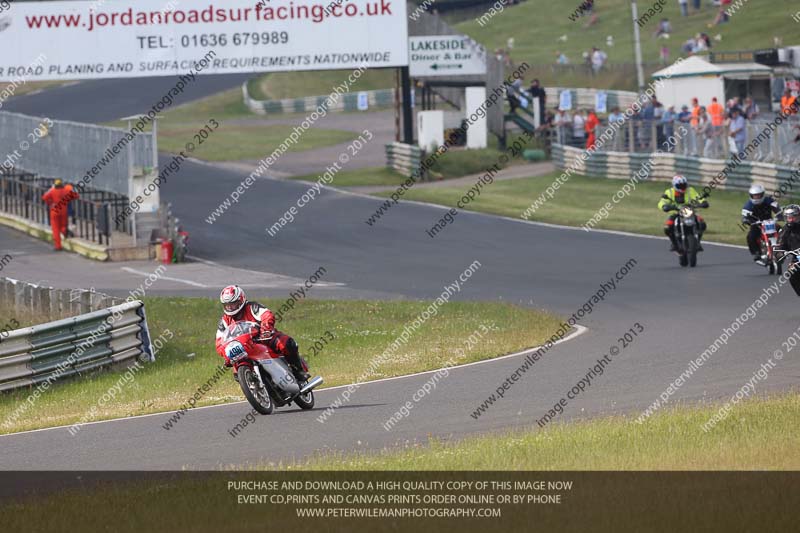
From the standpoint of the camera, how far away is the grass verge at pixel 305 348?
1639 centimetres

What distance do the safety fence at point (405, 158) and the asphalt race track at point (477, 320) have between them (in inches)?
195

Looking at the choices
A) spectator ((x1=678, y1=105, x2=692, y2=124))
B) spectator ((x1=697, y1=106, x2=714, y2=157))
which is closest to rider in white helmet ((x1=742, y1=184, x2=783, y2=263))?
spectator ((x1=697, y1=106, x2=714, y2=157))

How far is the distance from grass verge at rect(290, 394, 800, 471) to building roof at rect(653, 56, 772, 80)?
1259 inches

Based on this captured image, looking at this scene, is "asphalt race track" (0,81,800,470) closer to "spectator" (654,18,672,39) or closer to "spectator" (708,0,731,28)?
"spectator" (708,0,731,28)

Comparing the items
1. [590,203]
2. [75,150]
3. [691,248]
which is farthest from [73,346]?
[590,203]

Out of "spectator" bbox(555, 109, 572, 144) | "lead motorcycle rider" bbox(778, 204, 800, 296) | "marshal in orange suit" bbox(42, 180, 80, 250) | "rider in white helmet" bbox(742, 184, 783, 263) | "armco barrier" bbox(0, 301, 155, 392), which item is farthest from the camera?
"spectator" bbox(555, 109, 572, 144)

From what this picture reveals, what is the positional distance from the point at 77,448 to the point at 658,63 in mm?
52991

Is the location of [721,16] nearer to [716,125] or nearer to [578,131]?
[578,131]

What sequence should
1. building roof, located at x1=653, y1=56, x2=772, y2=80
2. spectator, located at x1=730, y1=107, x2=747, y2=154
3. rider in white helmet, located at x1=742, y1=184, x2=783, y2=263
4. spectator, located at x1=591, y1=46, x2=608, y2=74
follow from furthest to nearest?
spectator, located at x1=591, y1=46, x2=608, y2=74, building roof, located at x1=653, y1=56, x2=772, y2=80, spectator, located at x1=730, y1=107, x2=747, y2=154, rider in white helmet, located at x1=742, y1=184, x2=783, y2=263

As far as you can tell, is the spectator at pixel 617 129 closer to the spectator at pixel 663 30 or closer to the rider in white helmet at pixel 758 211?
the rider in white helmet at pixel 758 211

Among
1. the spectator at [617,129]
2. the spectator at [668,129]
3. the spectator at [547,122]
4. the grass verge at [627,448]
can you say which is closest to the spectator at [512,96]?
the spectator at [547,122]

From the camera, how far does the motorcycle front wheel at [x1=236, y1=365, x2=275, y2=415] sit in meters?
13.1

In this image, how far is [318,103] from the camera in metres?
69.1
